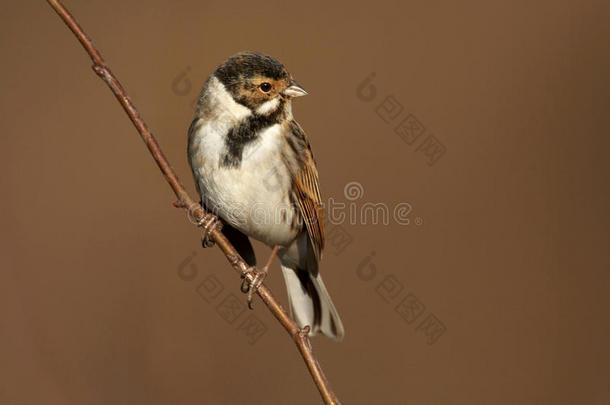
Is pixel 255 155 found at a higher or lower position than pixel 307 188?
higher

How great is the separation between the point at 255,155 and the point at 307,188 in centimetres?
38

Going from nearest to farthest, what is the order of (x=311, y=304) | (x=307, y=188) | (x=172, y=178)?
(x=172, y=178), (x=307, y=188), (x=311, y=304)

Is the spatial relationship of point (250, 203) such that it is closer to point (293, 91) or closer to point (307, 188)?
point (307, 188)

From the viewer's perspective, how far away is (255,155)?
2.84 meters

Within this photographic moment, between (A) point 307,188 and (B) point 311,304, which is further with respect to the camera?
(B) point 311,304

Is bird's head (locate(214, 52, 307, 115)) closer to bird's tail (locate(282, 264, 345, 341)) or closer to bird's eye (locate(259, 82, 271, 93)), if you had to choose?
bird's eye (locate(259, 82, 271, 93))

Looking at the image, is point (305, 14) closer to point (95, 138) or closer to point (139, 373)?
point (95, 138)

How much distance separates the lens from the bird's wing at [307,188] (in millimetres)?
3014

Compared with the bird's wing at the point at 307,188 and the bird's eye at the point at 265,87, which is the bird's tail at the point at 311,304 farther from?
the bird's eye at the point at 265,87

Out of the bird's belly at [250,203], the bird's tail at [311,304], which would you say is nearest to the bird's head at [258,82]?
the bird's belly at [250,203]

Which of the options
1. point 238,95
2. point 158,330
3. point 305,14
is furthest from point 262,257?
point 305,14

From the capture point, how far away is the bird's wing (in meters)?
3.01

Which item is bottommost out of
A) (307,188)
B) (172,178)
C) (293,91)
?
(307,188)

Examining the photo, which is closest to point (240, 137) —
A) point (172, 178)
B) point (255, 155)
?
point (255, 155)
